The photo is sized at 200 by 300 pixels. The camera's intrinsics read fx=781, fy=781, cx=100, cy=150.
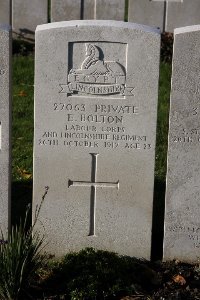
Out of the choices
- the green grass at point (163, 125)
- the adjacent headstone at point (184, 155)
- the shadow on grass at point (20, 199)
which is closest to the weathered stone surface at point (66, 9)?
the green grass at point (163, 125)

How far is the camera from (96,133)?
564 cm

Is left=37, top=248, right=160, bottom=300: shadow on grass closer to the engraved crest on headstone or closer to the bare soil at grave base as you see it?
the bare soil at grave base

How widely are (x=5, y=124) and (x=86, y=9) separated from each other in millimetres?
6925

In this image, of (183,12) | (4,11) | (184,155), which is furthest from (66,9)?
(184,155)

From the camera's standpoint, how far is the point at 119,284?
5.25 meters

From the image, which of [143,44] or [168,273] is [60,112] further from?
[168,273]

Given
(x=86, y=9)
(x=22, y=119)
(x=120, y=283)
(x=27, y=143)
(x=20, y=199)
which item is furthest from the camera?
(x=86, y=9)

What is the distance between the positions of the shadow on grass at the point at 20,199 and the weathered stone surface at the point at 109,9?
5.40 m

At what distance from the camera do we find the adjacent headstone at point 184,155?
5.46 m

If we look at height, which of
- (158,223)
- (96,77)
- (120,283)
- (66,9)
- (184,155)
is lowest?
(120,283)

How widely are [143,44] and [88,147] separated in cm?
84

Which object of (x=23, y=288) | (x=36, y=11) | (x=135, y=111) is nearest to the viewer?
(x=23, y=288)

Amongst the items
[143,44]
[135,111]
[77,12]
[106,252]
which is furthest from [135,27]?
[77,12]

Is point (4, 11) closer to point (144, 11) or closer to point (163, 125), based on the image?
point (144, 11)
